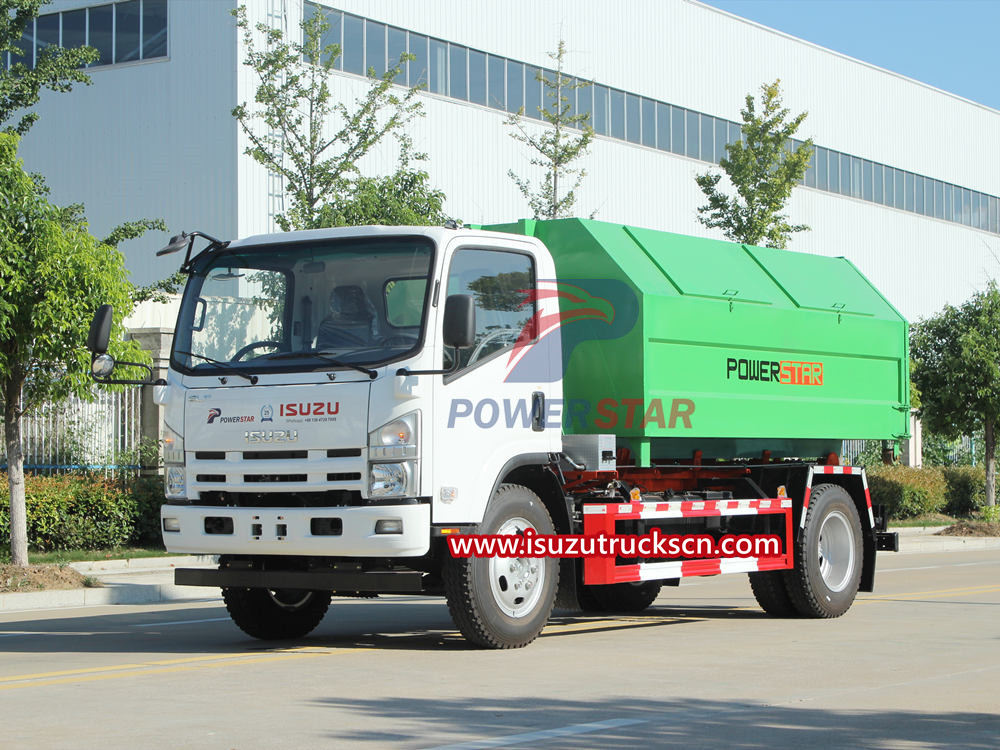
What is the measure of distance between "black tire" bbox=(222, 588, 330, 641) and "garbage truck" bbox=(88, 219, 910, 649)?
0.02 meters

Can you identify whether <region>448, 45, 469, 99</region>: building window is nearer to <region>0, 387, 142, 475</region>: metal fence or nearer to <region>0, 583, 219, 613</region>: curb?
<region>0, 387, 142, 475</region>: metal fence

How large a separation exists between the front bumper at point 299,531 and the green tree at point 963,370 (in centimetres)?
2482

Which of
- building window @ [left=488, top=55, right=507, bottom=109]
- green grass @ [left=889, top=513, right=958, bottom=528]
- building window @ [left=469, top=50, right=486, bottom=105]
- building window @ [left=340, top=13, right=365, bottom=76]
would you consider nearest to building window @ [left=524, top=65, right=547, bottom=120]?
building window @ [left=488, top=55, right=507, bottom=109]

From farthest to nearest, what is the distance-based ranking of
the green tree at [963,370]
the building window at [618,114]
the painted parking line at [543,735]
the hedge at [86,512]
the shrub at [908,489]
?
the building window at [618,114]
the shrub at [908,489]
the green tree at [963,370]
the hedge at [86,512]
the painted parking line at [543,735]

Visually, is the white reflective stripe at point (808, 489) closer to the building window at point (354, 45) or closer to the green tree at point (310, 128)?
the green tree at point (310, 128)

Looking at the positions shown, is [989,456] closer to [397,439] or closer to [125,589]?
[125,589]

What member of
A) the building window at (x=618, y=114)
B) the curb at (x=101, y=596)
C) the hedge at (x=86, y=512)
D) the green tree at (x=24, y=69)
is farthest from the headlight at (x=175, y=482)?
the building window at (x=618, y=114)

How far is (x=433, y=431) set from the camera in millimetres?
9828

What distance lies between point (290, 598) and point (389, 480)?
8.13ft

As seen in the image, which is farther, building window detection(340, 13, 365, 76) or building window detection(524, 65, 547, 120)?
building window detection(524, 65, 547, 120)

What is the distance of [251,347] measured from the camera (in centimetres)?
1043

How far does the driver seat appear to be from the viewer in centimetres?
1015

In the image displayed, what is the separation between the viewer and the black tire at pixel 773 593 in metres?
13.3

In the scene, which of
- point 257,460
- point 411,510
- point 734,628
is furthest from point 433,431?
point 734,628
